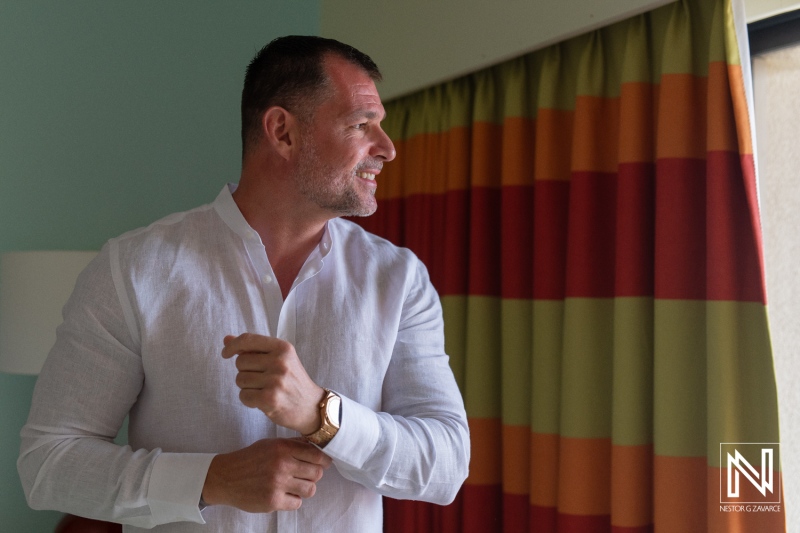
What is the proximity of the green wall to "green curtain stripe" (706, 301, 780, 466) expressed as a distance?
6.67 feet

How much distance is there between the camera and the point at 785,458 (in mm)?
1932

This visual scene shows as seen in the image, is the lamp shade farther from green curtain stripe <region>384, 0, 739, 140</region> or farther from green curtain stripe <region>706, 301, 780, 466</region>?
green curtain stripe <region>706, 301, 780, 466</region>

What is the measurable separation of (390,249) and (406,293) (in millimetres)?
103

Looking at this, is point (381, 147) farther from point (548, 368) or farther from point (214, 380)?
point (548, 368)

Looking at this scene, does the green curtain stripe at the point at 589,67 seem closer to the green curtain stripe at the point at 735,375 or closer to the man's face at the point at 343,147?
the green curtain stripe at the point at 735,375

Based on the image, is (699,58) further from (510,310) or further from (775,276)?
(510,310)

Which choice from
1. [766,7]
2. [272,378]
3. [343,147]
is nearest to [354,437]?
[272,378]

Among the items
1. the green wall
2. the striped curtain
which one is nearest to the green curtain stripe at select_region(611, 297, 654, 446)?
the striped curtain

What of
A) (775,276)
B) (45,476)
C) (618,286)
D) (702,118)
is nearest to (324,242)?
(45,476)

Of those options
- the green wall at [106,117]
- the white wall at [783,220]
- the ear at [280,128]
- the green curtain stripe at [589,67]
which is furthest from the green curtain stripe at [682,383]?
the green wall at [106,117]

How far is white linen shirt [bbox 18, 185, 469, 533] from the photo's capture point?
1138 millimetres

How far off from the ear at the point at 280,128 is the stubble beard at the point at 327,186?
5 centimetres

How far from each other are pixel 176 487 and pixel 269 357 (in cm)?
24

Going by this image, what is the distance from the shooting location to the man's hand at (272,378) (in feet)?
3.47
